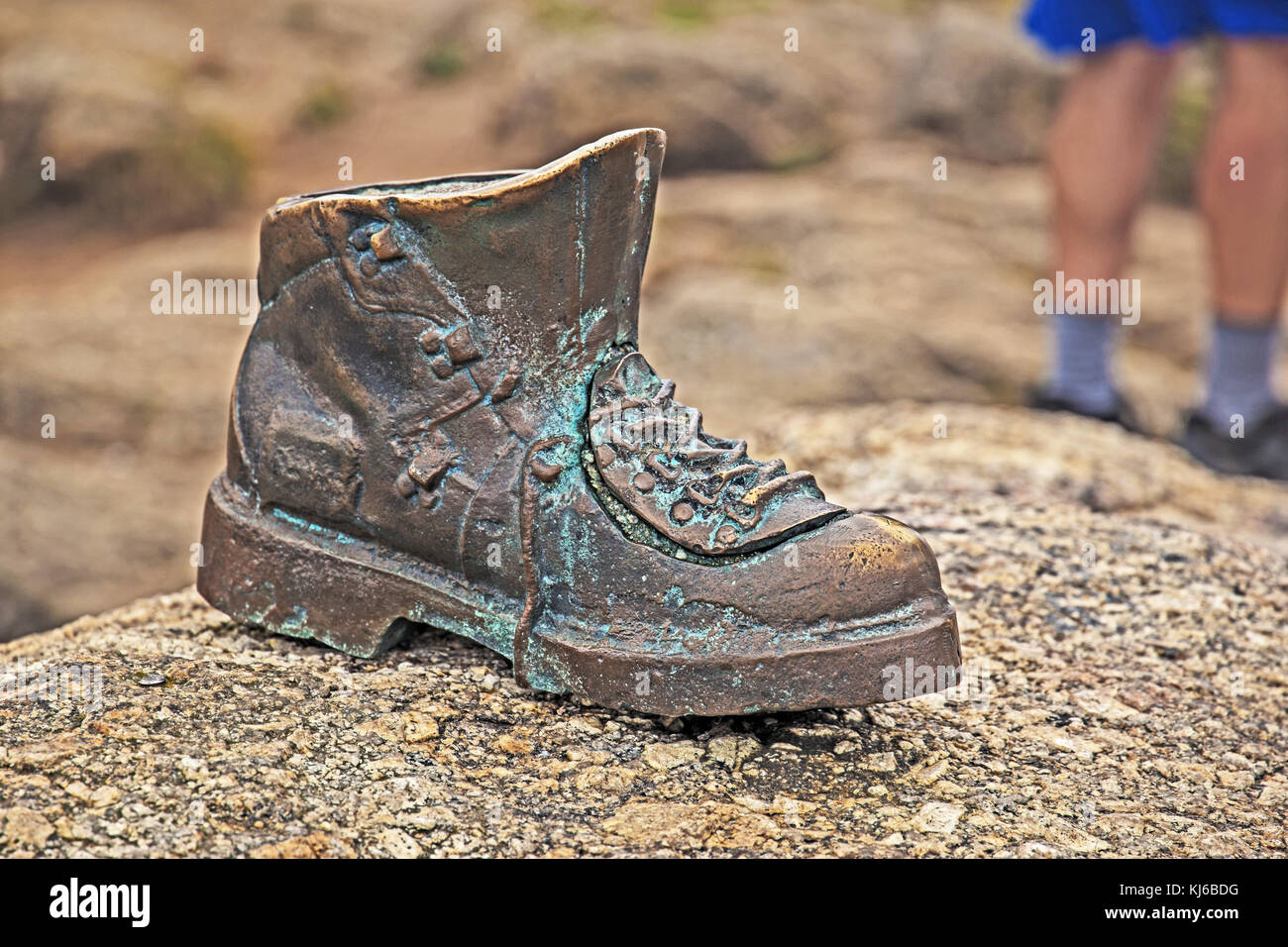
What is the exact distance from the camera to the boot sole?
1.52 meters

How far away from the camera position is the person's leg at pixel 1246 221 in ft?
10.4

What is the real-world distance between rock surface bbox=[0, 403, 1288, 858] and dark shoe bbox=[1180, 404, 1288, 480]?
122 cm

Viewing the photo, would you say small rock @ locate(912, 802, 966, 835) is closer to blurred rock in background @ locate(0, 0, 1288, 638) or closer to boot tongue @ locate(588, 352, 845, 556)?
boot tongue @ locate(588, 352, 845, 556)

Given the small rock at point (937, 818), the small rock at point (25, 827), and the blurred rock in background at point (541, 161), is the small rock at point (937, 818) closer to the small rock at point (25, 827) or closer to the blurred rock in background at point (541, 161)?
the small rock at point (25, 827)

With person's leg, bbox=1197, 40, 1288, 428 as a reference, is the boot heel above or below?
below

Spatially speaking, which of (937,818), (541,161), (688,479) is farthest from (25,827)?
(541,161)

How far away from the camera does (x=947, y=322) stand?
19.0ft

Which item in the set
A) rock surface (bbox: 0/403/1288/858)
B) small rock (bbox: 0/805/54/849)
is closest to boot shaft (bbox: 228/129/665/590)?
rock surface (bbox: 0/403/1288/858)

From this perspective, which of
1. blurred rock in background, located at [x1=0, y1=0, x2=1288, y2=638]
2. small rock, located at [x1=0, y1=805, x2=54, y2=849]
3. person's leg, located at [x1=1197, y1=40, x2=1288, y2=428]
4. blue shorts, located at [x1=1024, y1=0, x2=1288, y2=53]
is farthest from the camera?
blurred rock in background, located at [x1=0, y1=0, x2=1288, y2=638]

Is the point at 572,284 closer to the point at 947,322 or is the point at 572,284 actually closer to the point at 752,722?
the point at 752,722

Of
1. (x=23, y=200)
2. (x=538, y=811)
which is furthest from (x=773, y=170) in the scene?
(x=538, y=811)

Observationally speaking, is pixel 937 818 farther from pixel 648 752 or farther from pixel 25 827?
pixel 25 827

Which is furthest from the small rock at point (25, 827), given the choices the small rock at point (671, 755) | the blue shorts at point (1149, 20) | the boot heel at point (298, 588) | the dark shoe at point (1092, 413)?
the blue shorts at point (1149, 20)

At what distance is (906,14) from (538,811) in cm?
962
